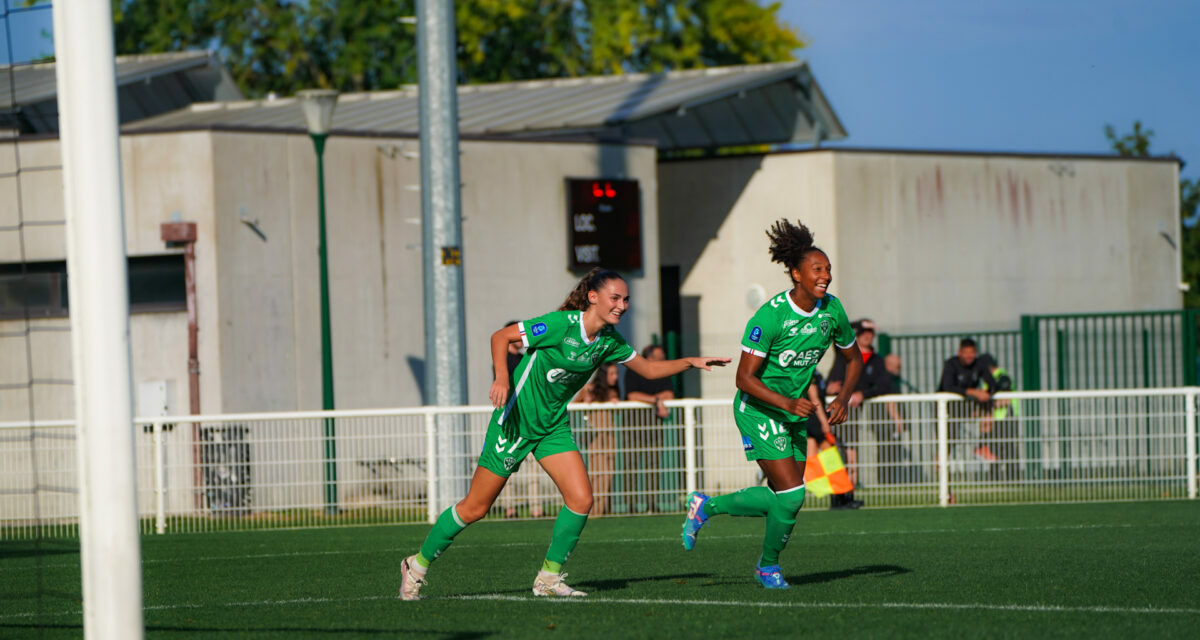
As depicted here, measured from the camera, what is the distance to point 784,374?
8.82m

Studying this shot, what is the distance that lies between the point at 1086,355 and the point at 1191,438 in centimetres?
551

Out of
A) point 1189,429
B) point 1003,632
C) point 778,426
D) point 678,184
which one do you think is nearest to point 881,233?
point 678,184

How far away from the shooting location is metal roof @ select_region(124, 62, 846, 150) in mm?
25125

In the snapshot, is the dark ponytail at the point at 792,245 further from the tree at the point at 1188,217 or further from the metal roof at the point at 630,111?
the tree at the point at 1188,217

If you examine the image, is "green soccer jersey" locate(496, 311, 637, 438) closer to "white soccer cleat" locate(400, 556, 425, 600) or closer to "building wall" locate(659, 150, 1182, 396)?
"white soccer cleat" locate(400, 556, 425, 600)

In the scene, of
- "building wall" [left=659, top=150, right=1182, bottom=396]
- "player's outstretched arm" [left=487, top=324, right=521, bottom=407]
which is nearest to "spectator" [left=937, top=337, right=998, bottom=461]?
"building wall" [left=659, top=150, right=1182, bottom=396]

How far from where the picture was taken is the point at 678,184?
25.8 m

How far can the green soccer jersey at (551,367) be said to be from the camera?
838 centimetres

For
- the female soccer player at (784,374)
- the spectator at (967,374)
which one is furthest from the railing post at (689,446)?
the female soccer player at (784,374)

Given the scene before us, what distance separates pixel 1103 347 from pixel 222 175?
12.2 metres

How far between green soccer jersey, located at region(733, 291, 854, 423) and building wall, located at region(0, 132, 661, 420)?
36.4ft

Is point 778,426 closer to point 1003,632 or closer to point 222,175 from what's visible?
point 1003,632

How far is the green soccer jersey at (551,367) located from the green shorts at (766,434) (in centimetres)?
85

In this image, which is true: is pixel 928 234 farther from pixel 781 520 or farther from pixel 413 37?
pixel 413 37
